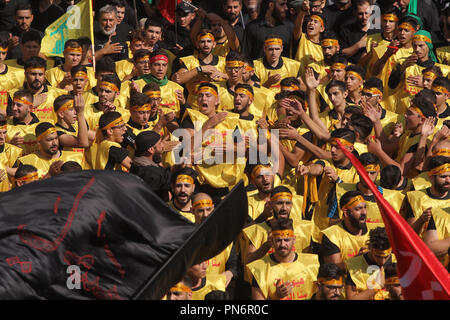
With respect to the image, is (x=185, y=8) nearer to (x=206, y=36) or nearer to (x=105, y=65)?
(x=206, y=36)

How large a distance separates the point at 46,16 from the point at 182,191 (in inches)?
189

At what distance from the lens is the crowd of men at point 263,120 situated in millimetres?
→ 9688

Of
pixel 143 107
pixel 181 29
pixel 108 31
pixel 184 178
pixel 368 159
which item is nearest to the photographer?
pixel 184 178

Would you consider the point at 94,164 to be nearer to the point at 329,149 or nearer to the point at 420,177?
the point at 329,149

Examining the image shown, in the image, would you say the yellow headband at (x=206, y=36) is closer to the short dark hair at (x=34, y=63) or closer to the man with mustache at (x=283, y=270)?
the short dark hair at (x=34, y=63)

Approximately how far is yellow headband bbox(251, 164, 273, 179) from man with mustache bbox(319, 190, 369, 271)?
2.95 feet

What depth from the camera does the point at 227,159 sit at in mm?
10742

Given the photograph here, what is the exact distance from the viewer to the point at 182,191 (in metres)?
9.98

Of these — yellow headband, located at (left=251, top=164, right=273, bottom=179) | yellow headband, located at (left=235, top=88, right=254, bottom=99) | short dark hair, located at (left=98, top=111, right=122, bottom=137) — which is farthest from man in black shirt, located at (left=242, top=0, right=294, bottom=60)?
short dark hair, located at (left=98, top=111, right=122, bottom=137)

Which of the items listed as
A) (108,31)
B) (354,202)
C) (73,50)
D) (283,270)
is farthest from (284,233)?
(108,31)

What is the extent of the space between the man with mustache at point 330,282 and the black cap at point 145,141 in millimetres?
2217

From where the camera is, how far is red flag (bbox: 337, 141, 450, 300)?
5.48 metres

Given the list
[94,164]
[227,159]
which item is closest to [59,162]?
[94,164]
